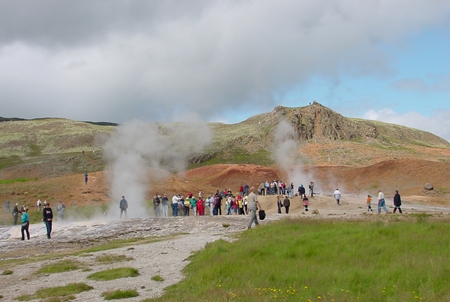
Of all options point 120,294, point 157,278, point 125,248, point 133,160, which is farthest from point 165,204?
point 120,294

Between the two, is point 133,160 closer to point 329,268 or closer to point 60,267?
point 60,267

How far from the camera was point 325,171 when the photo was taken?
7281 cm

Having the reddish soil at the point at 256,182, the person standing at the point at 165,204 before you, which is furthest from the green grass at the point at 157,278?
the reddish soil at the point at 256,182

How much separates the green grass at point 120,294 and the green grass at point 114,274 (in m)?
2.50

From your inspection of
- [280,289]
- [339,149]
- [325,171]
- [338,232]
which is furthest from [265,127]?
[280,289]

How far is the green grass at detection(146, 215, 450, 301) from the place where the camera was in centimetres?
1002

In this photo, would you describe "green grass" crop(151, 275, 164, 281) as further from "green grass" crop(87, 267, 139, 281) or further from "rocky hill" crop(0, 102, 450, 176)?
"rocky hill" crop(0, 102, 450, 176)

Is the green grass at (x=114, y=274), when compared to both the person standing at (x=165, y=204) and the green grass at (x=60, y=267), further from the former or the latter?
the person standing at (x=165, y=204)

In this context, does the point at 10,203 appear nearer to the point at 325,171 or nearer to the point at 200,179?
the point at 200,179

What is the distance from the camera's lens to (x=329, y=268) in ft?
40.4

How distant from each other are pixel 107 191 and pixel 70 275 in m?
38.3

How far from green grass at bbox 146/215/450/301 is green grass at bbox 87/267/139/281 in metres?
1.53

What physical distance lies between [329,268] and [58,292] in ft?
21.2

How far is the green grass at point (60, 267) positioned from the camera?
16.2 m
